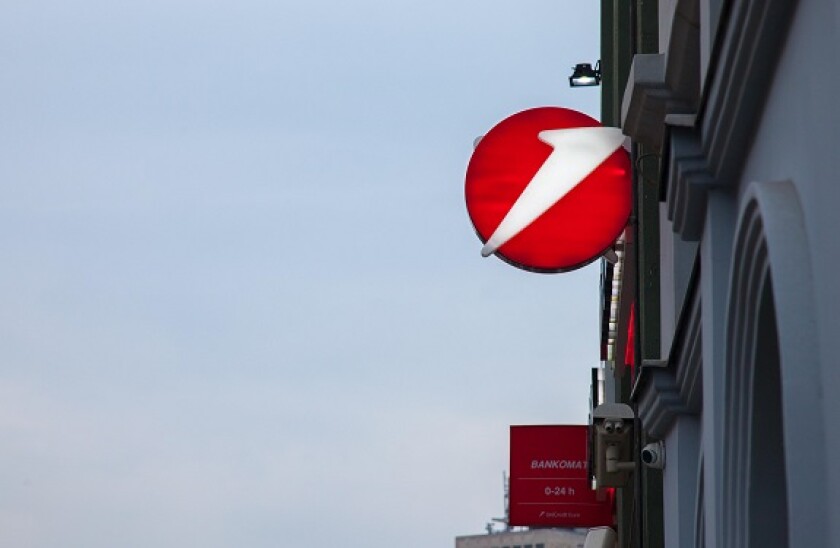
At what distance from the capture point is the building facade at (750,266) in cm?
435

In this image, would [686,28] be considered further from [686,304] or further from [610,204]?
[610,204]

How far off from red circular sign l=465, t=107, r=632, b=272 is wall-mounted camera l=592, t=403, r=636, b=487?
9.87 feet

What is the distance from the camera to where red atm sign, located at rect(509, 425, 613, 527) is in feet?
63.7

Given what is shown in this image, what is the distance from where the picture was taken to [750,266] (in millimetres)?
5293

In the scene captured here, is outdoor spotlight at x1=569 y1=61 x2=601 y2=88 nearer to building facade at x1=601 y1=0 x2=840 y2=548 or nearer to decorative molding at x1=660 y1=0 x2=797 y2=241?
building facade at x1=601 y1=0 x2=840 y2=548

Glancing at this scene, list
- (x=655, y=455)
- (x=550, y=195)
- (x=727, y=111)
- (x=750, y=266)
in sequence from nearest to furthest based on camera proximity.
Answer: (x=750, y=266) → (x=727, y=111) → (x=655, y=455) → (x=550, y=195)

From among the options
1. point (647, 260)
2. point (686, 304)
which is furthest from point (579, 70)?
point (686, 304)

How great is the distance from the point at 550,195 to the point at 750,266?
638 cm

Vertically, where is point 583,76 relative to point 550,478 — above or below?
above

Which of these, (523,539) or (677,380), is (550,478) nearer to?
(677,380)

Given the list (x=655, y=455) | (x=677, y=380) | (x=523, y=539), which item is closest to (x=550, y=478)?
(x=655, y=455)

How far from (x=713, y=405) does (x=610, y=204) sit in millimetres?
5474

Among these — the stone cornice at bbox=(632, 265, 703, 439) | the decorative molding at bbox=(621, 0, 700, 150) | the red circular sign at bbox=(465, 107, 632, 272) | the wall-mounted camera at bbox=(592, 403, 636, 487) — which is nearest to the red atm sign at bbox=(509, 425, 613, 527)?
the wall-mounted camera at bbox=(592, 403, 636, 487)

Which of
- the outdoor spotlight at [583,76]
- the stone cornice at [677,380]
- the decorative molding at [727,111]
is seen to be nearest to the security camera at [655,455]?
the stone cornice at [677,380]
